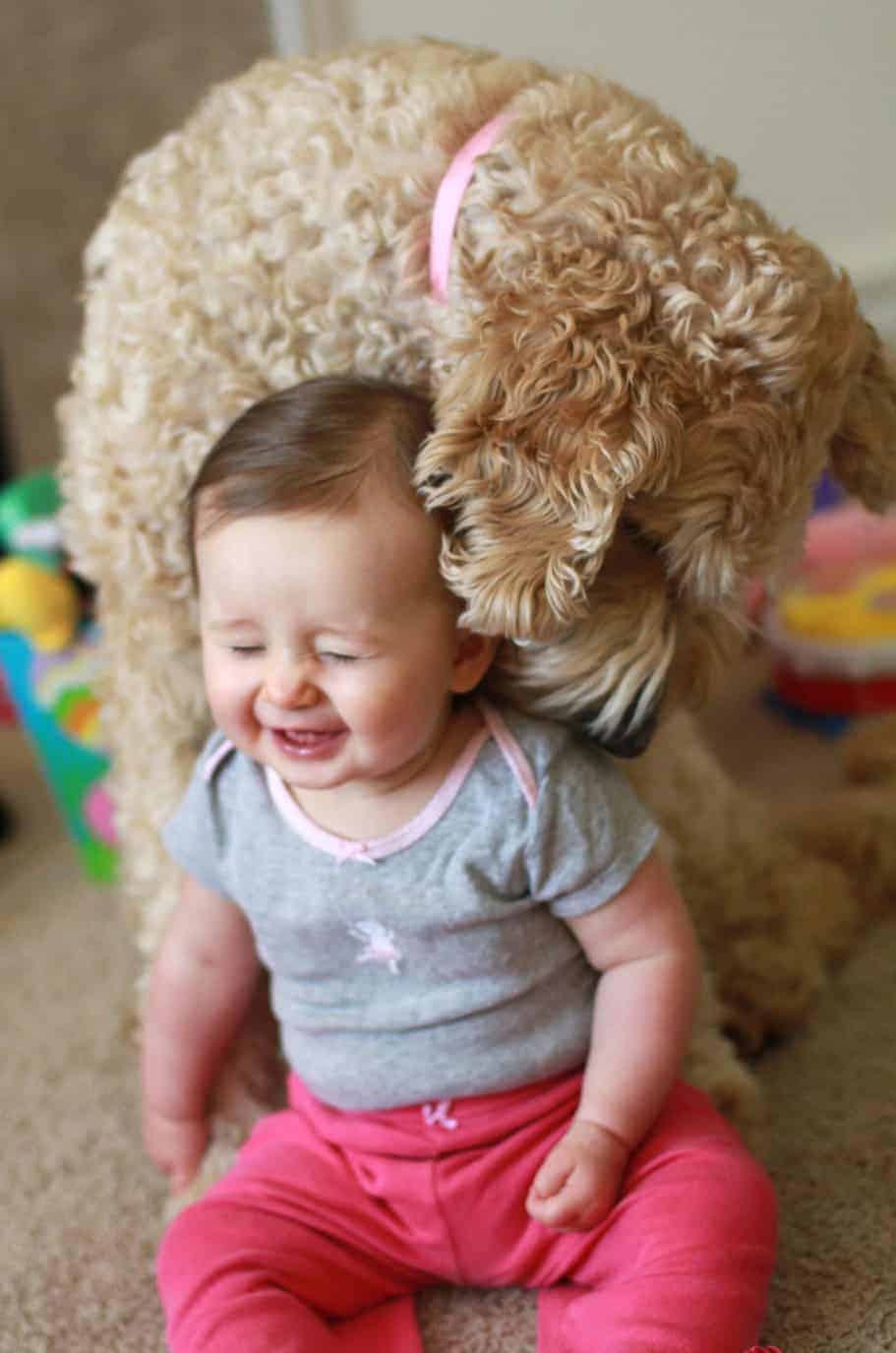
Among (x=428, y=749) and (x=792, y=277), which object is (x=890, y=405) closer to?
(x=792, y=277)

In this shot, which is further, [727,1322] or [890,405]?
[890,405]

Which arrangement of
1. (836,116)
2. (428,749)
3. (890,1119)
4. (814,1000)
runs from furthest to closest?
1. (836,116)
2. (814,1000)
3. (890,1119)
4. (428,749)

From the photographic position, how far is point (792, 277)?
27.5 inches

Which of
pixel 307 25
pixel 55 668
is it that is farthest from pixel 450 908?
pixel 307 25

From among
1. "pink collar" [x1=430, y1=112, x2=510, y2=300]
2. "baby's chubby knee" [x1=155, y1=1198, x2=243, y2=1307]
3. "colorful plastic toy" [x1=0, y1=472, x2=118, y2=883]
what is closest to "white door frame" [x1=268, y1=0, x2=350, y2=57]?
"colorful plastic toy" [x1=0, y1=472, x2=118, y2=883]

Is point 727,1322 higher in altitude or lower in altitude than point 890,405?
lower

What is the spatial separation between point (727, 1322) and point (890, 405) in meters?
0.51

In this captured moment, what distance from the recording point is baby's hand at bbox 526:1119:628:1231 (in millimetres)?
722

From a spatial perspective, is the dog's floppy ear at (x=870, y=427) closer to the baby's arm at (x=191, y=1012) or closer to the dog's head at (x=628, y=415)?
the dog's head at (x=628, y=415)

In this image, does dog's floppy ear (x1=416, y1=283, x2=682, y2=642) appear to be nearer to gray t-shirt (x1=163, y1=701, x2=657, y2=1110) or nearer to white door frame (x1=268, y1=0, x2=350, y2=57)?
gray t-shirt (x1=163, y1=701, x2=657, y2=1110)

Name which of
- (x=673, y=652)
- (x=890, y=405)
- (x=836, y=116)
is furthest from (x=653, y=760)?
(x=836, y=116)

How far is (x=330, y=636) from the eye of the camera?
2.35ft

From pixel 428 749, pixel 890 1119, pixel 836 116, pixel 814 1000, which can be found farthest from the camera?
pixel 836 116

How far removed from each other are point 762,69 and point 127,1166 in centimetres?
150
